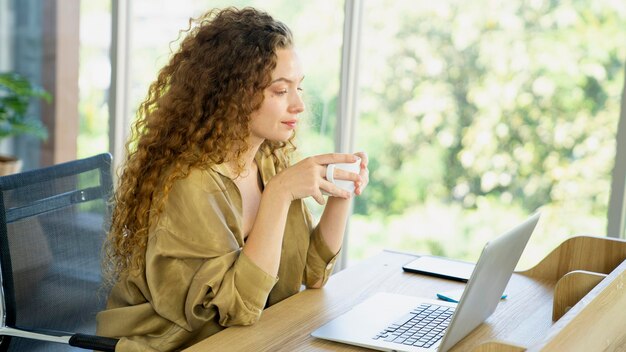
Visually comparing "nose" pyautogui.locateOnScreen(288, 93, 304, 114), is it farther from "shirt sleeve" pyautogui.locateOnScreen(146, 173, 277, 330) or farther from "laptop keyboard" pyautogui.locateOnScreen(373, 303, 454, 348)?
"laptop keyboard" pyautogui.locateOnScreen(373, 303, 454, 348)

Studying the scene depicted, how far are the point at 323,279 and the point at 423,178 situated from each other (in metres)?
1.59

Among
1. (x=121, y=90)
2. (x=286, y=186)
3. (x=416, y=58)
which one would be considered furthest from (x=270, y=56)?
(x=121, y=90)

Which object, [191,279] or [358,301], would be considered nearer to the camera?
[191,279]

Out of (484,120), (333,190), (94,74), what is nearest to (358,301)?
(333,190)

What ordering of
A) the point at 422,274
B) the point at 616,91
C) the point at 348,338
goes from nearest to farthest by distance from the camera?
the point at 348,338
the point at 422,274
the point at 616,91

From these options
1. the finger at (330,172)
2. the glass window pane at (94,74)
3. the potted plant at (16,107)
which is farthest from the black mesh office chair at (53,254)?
the glass window pane at (94,74)

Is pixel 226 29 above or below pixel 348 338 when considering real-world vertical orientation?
above

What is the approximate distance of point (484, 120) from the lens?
3367 mm

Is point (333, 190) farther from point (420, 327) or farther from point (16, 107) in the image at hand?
point (16, 107)

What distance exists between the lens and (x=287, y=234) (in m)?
2.00

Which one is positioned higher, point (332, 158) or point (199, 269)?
point (332, 158)

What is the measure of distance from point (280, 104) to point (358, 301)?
1.45ft

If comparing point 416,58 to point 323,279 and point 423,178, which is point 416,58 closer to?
point 423,178

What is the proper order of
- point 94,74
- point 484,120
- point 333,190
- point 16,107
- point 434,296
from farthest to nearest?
point 94,74, point 16,107, point 484,120, point 434,296, point 333,190
